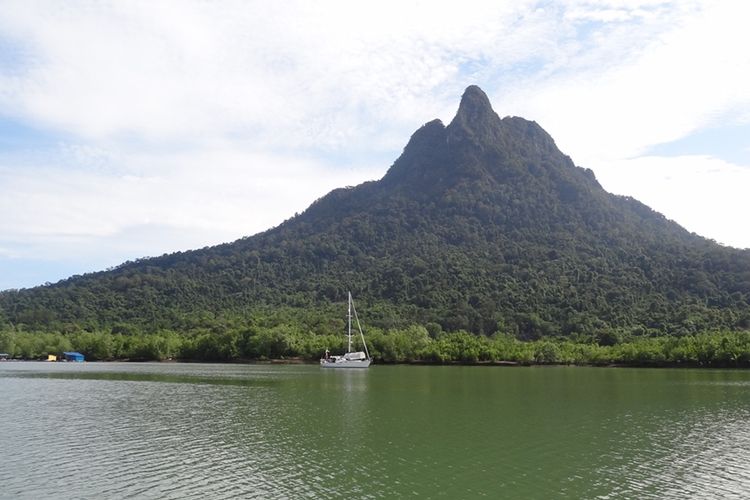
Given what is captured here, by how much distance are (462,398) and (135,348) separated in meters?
98.2

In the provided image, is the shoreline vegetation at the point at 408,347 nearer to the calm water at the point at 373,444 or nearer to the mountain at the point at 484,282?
the mountain at the point at 484,282

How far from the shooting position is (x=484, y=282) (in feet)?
512

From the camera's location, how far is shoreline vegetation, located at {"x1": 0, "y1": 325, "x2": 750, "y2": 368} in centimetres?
9888

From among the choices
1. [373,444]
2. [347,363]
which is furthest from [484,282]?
[373,444]

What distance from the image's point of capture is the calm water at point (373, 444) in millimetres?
23047

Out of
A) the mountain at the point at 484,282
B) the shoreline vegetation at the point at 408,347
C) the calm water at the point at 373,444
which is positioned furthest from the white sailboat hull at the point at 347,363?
the calm water at the point at 373,444

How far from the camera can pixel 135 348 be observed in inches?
5059

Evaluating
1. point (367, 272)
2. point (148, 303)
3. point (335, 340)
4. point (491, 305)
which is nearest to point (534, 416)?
point (335, 340)

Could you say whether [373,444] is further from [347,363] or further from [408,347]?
[408,347]

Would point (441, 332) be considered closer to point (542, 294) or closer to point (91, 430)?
point (542, 294)

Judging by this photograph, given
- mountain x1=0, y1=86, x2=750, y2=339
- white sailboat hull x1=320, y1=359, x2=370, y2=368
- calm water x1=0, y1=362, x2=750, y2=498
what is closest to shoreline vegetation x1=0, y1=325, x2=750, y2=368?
mountain x1=0, y1=86, x2=750, y2=339

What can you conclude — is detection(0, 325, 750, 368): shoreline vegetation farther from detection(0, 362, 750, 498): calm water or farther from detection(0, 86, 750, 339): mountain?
detection(0, 362, 750, 498): calm water

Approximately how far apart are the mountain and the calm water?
263ft

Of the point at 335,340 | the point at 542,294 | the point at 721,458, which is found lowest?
the point at 721,458
